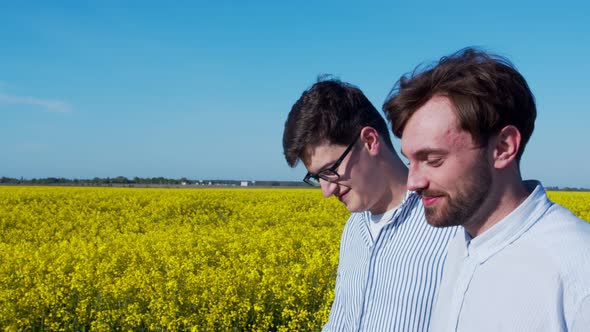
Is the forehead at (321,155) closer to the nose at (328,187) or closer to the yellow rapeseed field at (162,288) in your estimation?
the nose at (328,187)

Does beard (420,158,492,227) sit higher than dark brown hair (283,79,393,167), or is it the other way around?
dark brown hair (283,79,393,167)

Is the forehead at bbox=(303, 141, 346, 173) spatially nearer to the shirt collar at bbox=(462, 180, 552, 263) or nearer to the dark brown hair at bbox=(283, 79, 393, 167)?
the dark brown hair at bbox=(283, 79, 393, 167)

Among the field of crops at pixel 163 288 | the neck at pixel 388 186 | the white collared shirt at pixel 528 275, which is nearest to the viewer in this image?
the white collared shirt at pixel 528 275

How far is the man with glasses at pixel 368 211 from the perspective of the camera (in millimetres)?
1686

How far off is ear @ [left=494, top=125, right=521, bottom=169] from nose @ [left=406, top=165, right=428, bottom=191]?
0.44 ft

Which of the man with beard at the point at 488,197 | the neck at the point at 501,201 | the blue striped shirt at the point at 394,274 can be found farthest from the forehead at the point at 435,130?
the blue striped shirt at the point at 394,274

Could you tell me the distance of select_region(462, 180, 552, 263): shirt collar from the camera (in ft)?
3.32

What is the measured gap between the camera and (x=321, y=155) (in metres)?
1.93

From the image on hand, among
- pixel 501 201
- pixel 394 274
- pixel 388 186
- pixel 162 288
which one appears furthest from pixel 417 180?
pixel 162 288

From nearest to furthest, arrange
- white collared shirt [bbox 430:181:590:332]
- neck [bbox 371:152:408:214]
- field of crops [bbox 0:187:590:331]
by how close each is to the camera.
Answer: white collared shirt [bbox 430:181:590:332] → neck [bbox 371:152:408:214] → field of crops [bbox 0:187:590:331]

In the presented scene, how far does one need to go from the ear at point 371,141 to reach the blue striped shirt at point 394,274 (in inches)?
7.4

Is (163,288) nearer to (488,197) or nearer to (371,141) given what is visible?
(371,141)

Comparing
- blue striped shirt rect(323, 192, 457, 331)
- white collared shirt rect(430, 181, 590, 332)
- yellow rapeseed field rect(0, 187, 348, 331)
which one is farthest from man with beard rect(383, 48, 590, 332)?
yellow rapeseed field rect(0, 187, 348, 331)

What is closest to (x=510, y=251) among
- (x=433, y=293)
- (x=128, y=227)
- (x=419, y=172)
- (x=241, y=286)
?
(x=419, y=172)
